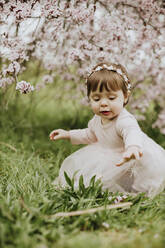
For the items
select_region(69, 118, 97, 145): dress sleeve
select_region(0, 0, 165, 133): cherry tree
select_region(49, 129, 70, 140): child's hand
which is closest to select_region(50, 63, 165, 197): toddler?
select_region(69, 118, 97, 145): dress sleeve

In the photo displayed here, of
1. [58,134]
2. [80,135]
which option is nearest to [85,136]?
[80,135]

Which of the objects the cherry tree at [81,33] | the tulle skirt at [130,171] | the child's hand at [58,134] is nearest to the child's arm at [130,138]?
the tulle skirt at [130,171]

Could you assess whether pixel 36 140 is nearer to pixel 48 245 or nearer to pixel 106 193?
pixel 106 193

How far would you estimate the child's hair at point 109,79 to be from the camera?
2150mm

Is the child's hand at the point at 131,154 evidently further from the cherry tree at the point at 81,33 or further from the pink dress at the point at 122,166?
the cherry tree at the point at 81,33

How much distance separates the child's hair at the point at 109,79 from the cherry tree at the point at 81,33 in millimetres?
445

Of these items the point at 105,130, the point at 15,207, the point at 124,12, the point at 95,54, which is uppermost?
the point at 124,12

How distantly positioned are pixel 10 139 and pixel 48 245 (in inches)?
90.5

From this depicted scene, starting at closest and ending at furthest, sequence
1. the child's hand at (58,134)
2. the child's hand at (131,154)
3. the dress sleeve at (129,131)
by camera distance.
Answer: the child's hand at (131,154), the dress sleeve at (129,131), the child's hand at (58,134)

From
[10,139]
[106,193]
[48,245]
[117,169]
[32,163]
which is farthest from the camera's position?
[10,139]

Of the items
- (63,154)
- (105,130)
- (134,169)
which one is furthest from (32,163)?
(134,169)

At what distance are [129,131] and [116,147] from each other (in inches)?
11.1

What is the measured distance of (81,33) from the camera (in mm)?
2779

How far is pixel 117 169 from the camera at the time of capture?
2.22 metres
